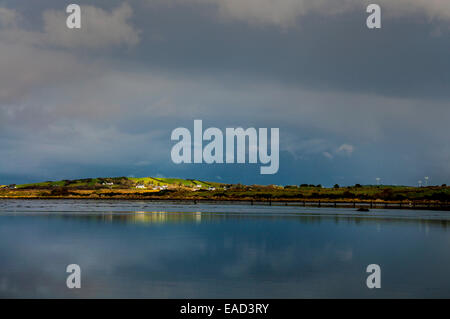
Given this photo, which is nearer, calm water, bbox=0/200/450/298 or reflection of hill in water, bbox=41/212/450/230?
calm water, bbox=0/200/450/298

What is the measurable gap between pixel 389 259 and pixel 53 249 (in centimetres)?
2424

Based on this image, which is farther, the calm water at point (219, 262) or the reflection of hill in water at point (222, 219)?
the reflection of hill in water at point (222, 219)

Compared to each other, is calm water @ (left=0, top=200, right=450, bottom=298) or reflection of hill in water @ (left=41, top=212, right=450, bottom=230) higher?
calm water @ (left=0, top=200, right=450, bottom=298)

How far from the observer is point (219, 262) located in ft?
102

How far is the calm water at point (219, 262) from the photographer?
73.7ft

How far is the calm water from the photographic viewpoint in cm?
2245

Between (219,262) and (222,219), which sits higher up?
(219,262)

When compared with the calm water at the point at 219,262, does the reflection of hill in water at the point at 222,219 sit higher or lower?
lower

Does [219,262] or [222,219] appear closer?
[219,262]
